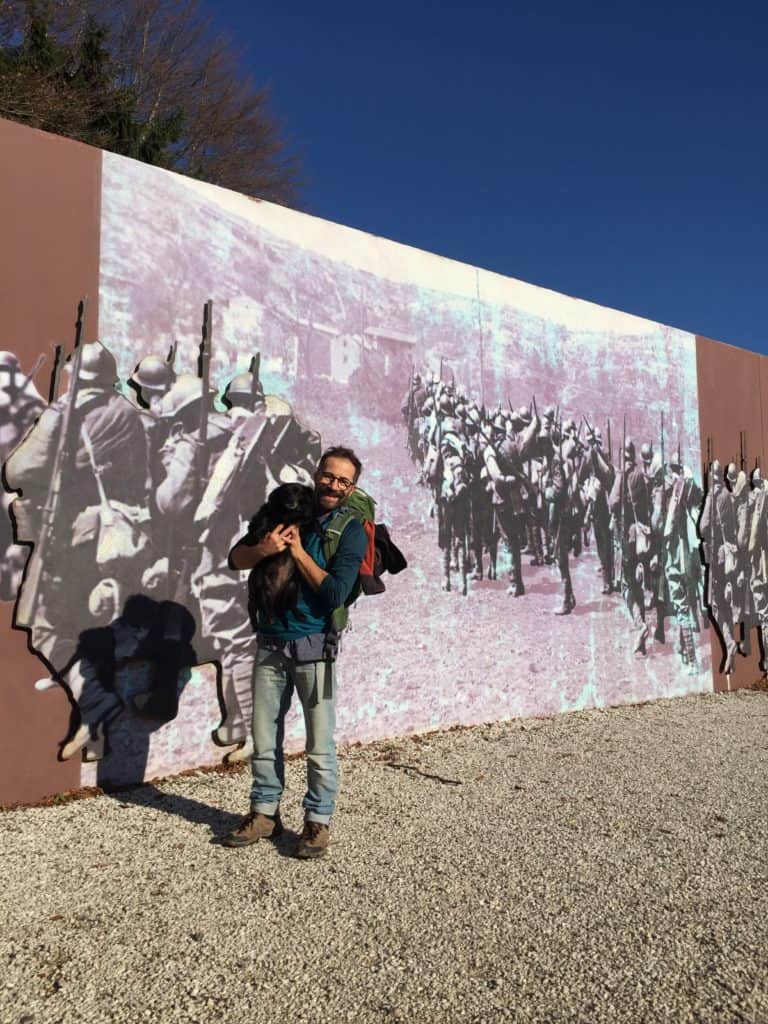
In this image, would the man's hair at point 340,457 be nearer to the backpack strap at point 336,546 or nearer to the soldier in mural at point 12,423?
the backpack strap at point 336,546

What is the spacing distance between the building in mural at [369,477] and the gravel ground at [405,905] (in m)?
0.88

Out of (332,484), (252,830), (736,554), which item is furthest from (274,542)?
(736,554)

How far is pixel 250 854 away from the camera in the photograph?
3.33 m

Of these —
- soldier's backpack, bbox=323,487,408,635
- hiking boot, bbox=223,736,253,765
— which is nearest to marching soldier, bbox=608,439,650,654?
hiking boot, bbox=223,736,253,765

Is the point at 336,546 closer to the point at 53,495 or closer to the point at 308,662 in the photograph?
the point at 308,662

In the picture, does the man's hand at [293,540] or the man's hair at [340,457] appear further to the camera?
the man's hair at [340,457]

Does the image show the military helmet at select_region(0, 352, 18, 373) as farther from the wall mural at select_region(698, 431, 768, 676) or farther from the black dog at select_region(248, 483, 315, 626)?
the wall mural at select_region(698, 431, 768, 676)

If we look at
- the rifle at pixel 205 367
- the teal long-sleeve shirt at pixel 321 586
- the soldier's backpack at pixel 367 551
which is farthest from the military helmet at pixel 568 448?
the teal long-sleeve shirt at pixel 321 586

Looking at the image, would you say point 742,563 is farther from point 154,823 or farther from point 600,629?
point 154,823

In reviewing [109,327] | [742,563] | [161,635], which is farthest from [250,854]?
[742,563]

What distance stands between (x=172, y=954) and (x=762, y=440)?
9.28 meters

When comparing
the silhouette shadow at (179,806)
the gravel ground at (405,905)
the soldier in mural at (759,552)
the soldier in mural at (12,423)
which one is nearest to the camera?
the gravel ground at (405,905)

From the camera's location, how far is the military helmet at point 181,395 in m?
4.81

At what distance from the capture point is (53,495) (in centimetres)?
430
